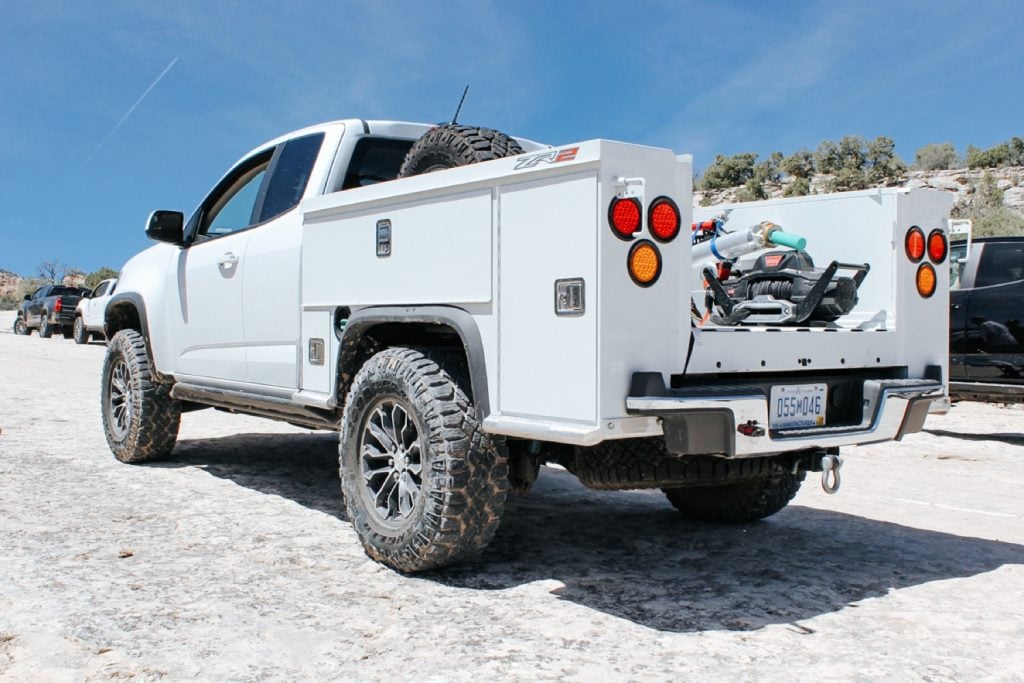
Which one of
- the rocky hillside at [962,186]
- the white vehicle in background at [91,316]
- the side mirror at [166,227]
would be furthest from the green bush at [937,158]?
the side mirror at [166,227]

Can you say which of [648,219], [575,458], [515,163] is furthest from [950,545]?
[515,163]

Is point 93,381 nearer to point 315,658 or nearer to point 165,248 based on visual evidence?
point 165,248

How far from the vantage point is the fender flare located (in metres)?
3.57

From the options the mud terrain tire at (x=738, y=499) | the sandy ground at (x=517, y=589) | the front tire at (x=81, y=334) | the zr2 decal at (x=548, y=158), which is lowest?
the sandy ground at (x=517, y=589)

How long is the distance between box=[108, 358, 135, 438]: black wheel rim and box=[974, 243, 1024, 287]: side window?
7.68m

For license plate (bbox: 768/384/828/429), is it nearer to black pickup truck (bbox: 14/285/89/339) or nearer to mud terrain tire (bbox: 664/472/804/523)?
mud terrain tire (bbox: 664/472/804/523)

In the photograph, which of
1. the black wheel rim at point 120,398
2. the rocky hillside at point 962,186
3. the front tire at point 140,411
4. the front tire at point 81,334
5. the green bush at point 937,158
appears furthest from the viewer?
the green bush at point 937,158

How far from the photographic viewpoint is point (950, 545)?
4637 millimetres

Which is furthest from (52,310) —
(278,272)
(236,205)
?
(278,272)

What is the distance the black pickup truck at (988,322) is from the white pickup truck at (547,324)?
4.87 metres

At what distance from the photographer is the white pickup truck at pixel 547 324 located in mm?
3201

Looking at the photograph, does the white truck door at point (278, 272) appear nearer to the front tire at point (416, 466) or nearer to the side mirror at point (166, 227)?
the front tire at point (416, 466)

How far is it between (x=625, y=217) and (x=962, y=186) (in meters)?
38.4

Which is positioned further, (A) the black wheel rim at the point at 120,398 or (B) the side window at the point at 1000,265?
(B) the side window at the point at 1000,265
